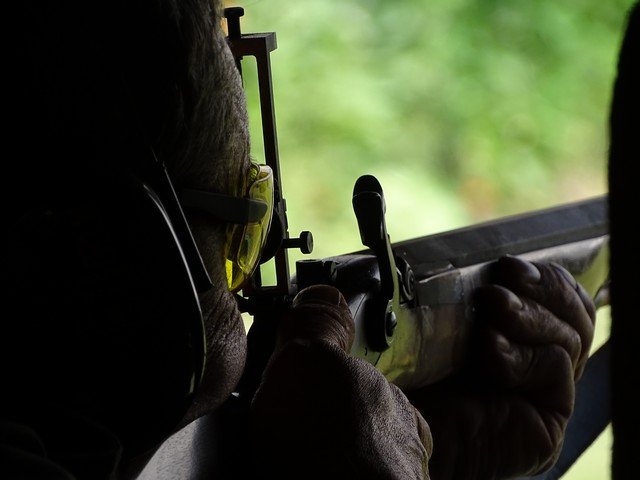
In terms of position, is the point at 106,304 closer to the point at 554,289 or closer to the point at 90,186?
the point at 90,186

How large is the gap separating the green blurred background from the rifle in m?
2.20

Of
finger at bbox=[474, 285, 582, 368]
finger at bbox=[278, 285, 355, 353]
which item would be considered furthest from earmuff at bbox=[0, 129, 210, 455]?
finger at bbox=[474, 285, 582, 368]

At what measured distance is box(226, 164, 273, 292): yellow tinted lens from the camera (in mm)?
943

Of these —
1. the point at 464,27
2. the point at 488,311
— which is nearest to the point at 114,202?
the point at 488,311

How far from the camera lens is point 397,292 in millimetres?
1346

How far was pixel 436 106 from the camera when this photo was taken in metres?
4.89

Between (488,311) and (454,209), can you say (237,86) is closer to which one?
(488,311)

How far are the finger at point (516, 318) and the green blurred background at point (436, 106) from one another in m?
2.31

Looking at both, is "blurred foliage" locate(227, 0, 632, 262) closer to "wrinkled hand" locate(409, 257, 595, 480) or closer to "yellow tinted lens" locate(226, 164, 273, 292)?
"wrinkled hand" locate(409, 257, 595, 480)

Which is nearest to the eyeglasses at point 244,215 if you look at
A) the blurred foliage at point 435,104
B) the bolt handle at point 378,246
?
the bolt handle at point 378,246

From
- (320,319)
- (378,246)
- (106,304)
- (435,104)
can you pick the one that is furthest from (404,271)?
(435,104)

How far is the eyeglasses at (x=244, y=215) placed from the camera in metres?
0.87

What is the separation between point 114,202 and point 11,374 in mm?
158

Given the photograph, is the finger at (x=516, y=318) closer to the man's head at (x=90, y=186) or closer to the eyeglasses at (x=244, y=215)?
the eyeglasses at (x=244, y=215)
